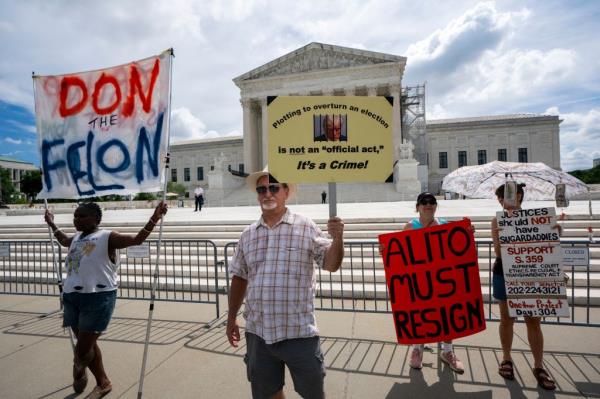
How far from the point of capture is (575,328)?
14.3 ft

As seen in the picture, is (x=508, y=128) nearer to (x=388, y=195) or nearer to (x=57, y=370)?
(x=388, y=195)

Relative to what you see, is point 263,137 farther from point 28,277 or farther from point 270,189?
point 270,189

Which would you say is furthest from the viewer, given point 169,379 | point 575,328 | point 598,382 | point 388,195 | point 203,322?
point 388,195

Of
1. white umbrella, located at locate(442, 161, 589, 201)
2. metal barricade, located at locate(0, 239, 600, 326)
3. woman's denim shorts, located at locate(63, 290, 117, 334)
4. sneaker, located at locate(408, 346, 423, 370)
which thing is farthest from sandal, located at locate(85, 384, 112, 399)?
white umbrella, located at locate(442, 161, 589, 201)

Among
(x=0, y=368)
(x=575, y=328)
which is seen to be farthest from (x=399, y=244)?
(x=0, y=368)

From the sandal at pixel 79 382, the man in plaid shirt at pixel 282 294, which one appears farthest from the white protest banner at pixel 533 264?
the sandal at pixel 79 382

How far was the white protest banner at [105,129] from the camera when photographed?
3211 mm

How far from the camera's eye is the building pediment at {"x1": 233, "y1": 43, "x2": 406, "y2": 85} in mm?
44125

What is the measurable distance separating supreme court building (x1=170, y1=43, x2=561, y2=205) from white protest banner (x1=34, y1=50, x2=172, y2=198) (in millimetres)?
26659

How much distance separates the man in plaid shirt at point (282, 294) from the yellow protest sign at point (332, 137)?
353mm

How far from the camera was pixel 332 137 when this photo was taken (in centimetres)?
251

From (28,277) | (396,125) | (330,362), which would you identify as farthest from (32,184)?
(330,362)

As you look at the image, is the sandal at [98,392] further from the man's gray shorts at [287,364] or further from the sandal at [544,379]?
the sandal at [544,379]

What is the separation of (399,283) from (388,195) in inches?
1052
